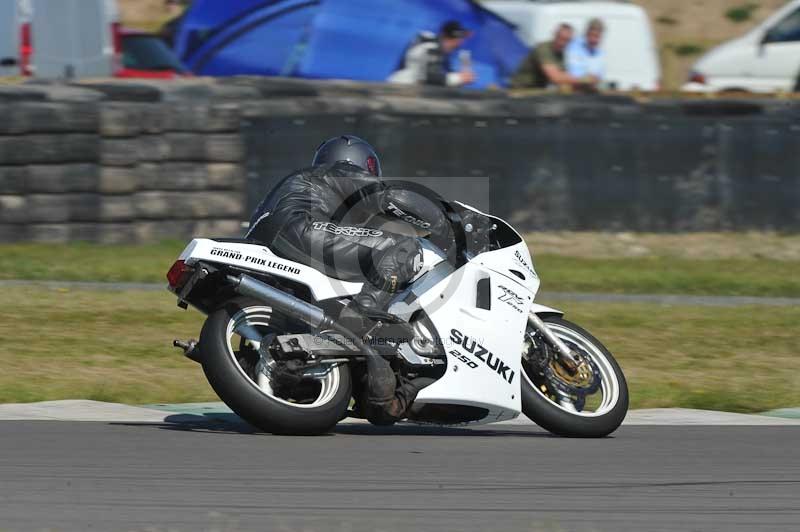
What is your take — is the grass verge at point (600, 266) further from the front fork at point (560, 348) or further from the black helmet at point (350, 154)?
the front fork at point (560, 348)

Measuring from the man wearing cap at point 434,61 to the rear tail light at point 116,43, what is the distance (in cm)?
314

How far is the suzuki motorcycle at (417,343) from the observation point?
629 centimetres

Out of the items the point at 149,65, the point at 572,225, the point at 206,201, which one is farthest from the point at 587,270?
the point at 149,65

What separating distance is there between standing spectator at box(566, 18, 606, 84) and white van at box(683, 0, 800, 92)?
2.14 meters

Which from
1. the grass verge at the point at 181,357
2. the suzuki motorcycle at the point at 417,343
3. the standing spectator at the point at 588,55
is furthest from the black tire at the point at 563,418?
the standing spectator at the point at 588,55

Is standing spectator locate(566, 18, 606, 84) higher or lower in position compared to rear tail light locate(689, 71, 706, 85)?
higher

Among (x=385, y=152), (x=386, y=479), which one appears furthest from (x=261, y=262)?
(x=385, y=152)

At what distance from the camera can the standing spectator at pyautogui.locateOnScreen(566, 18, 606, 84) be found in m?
17.0

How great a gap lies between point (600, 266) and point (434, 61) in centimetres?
367

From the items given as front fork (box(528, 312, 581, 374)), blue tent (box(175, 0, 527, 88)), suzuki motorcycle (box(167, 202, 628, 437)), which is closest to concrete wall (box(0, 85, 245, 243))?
blue tent (box(175, 0, 527, 88))

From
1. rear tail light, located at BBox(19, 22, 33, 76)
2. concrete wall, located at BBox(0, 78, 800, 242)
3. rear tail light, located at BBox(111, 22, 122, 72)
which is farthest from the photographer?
rear tail light, located at BBox(111, 22, 122, 72)

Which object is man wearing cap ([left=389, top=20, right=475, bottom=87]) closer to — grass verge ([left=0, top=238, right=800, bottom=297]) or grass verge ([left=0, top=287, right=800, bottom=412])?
grass verge ([left=0, top=238, right=800, bottom=297])

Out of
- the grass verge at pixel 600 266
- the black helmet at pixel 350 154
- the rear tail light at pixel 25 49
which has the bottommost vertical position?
the grass verge at pixel 600 266

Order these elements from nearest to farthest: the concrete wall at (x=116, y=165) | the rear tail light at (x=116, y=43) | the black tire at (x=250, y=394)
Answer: the black tire at (x=250, y=394) < the concrete wall at (x=116, y=165) < the rear tail light at (x=116, y=43)
